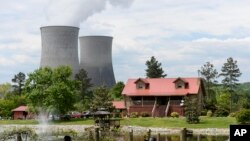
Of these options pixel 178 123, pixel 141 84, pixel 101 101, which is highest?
pixel 141 84

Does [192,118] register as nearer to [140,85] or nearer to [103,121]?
[103,121]

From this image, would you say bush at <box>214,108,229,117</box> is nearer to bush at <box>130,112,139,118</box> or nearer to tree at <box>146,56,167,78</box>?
bush at <box>130,112,139,118</box>

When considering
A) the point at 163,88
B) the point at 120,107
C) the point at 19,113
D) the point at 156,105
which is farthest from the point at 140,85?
the point at 19,113

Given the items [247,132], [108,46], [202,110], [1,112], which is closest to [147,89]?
[202,110]

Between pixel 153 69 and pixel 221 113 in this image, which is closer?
pixel 221 113

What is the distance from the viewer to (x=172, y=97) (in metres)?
56.7

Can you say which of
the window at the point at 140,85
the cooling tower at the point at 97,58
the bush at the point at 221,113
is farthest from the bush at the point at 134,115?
the cooling tower at the point at 97,58

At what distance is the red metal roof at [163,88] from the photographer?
184 ft

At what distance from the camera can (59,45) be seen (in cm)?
6612

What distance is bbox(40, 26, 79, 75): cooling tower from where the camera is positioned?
65062 mm

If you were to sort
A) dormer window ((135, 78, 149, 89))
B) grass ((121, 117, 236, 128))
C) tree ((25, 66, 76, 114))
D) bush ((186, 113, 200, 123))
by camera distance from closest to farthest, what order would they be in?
1. grass ((121, 117, 236, 128))
2. bush ((186, 113, 200, 123))
3. tree ((25, 66, 76, 114))
4. dormer window ((135, 78, 149, 89))

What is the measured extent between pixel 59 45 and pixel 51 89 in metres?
17.2

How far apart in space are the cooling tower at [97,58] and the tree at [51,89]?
61.5 ft

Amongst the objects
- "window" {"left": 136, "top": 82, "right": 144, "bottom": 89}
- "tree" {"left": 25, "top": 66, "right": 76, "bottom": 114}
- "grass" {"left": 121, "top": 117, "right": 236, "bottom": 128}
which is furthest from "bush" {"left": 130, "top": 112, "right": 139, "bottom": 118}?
"tree" {"left": 25, "top": 66, "right": 76, "bottom": 114}
